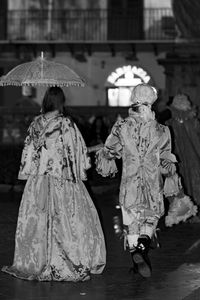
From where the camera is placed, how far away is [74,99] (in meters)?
32.1

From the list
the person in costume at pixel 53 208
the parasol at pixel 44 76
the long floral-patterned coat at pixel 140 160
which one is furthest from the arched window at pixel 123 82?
the person in costume at pixel 53 208

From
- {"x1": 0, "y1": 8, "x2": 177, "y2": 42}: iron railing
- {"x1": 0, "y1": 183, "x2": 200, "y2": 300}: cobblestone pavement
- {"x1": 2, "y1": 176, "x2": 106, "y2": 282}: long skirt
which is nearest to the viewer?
{"x1": 0, "y1": 183, "x2": 200, "y2": 300}: cobblestone pavement

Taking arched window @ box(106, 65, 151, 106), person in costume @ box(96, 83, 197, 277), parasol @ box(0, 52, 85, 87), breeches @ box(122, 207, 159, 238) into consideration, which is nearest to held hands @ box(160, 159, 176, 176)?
person in costume @ box(96, 83, 197, 277)

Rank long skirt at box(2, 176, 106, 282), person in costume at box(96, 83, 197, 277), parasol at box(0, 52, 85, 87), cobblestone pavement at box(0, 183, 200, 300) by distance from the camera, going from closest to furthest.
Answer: cobblestone pavement at box(0, 183, 200, 300) < long skirt at box(2, 176, 106, 282) < person in costume at box(96, 83, 197, 277) < parasol at box(0, 52, 85, 87)

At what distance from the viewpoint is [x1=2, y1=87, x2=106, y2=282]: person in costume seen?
7.97 metres

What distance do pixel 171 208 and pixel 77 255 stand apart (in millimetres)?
3106

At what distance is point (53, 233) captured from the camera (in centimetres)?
800

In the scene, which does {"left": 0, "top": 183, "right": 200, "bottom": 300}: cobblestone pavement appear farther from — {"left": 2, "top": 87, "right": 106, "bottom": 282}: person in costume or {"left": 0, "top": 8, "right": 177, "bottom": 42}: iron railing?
{"left": 0, "top": 8, "right": 177, "bottom": 42}: iron railing

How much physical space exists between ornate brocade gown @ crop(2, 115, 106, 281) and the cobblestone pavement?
0.15 meters

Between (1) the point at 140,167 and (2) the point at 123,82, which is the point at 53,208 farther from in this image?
(2) the point at 123,82

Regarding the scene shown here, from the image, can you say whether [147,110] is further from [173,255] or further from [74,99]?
[74,99]

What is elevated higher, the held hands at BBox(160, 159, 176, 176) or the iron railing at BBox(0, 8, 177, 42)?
the iron railing at BBox(0, 8, 177, 42)

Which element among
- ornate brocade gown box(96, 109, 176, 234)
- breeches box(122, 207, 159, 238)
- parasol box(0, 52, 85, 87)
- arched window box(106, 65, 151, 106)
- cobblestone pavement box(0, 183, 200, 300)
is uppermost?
arched window box(106, 65, 151, 106)

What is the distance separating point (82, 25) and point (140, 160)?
957 inches
